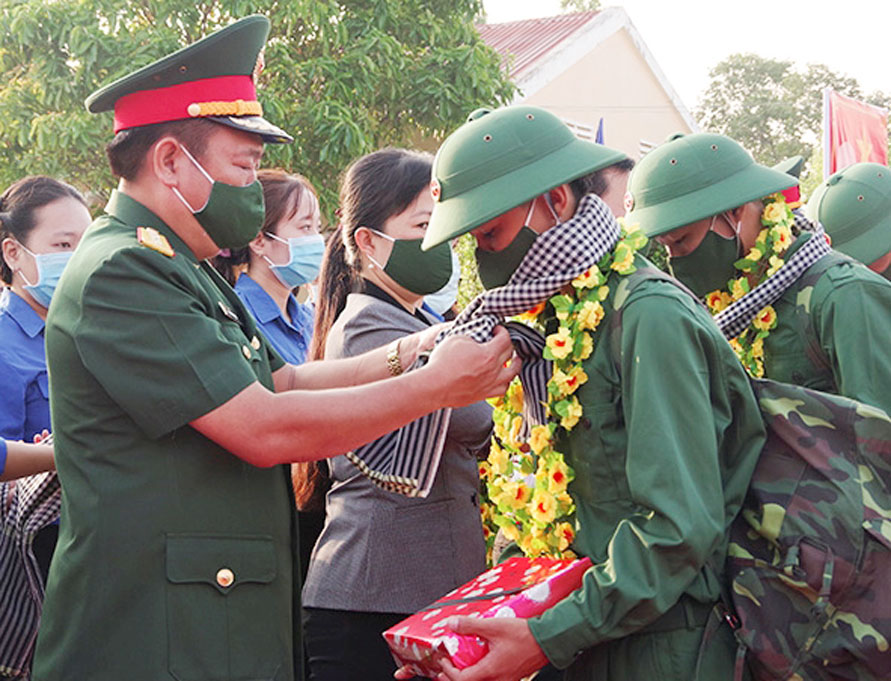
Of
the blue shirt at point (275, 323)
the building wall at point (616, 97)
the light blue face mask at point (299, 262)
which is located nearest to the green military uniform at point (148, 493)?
the blue shirt at point (275, 323)

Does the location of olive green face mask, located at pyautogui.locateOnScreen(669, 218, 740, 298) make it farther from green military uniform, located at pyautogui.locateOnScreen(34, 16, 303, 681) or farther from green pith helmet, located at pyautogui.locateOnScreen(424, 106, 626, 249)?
green military uniform, located at pyautogui.locateOnScreen(34, 16, 303, 681)

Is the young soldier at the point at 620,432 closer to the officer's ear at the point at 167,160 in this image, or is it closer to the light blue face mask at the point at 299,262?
the officer's ear at the point at 167,160

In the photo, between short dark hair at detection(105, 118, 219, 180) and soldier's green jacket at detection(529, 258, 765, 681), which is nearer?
soldier's green jacket at detection(529, 258, 765, 681)

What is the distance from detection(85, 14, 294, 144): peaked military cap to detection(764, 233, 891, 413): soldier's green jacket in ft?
6.03

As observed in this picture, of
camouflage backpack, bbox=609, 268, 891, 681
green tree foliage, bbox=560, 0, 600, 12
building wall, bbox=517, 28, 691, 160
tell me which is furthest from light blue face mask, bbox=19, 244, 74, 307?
green tree foliage, bbox=560, 0, 600, 12

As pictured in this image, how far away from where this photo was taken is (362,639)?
326 cm

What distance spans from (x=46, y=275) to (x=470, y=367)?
2402 mm

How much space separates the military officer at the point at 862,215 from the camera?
15.1 ft

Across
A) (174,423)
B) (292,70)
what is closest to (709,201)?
(174,423)

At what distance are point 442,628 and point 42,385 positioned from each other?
2.29 meters

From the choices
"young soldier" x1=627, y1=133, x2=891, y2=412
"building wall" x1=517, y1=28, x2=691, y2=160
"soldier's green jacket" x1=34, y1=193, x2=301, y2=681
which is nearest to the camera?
"soldier's green jacket" x1=34, y1=193, x2=301, y2=681

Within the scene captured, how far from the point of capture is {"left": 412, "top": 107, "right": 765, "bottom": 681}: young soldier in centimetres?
224

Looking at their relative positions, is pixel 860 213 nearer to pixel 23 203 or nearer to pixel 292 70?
pixel 23 203

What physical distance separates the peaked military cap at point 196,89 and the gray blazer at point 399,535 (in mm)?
983
